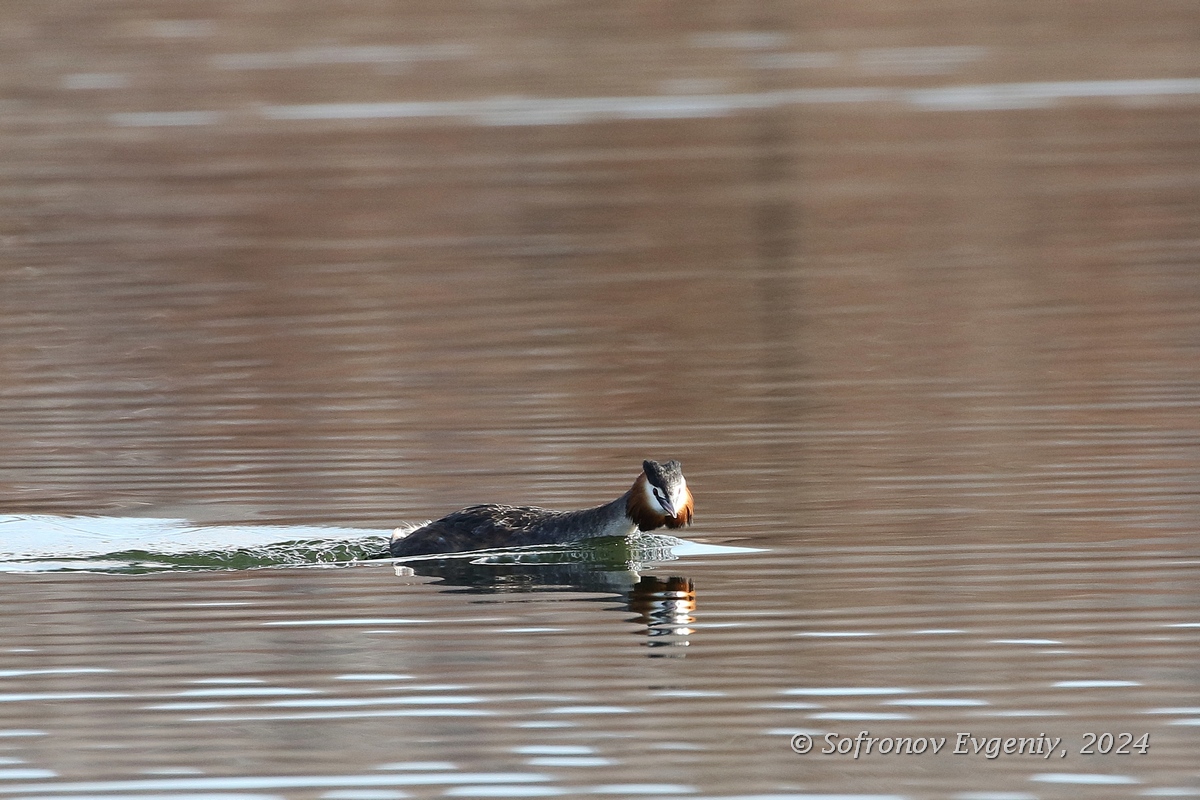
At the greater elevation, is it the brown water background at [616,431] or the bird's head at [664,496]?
the bird's head at [664,496]

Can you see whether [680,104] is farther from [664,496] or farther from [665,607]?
[665,607]

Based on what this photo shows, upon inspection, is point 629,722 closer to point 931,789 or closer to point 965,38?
point 931,789

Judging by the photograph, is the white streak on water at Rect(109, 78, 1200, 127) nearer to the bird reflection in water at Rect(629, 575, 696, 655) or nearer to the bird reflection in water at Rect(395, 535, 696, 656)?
the bird reflection in water at Rect(395, 535, 696, 656)

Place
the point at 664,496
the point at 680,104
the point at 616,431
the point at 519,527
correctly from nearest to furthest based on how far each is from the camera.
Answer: the point at 664,496
the point at 519,527
the point at 616,431
the point at 680,104

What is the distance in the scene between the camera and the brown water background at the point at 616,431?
8.48 metres

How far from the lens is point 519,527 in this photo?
37.4 ft

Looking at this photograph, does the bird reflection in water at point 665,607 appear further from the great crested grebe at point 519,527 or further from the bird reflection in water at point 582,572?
the great crested grebe at point 519,527

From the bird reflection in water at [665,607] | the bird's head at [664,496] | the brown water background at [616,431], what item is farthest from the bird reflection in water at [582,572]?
the bird's head at [664,496]

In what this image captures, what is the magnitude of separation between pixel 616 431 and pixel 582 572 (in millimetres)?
3263

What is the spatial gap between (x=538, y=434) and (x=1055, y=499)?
146 inches

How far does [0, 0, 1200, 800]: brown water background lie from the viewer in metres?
8.48

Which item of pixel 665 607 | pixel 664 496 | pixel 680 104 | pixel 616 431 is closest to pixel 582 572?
pixel 664 496

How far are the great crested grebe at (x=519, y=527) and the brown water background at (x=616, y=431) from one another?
1.04ft

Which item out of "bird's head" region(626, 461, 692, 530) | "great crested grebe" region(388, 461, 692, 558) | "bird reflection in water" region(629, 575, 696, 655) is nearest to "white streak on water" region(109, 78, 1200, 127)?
"great crested grebe" region(388, 461, 692, 558)
